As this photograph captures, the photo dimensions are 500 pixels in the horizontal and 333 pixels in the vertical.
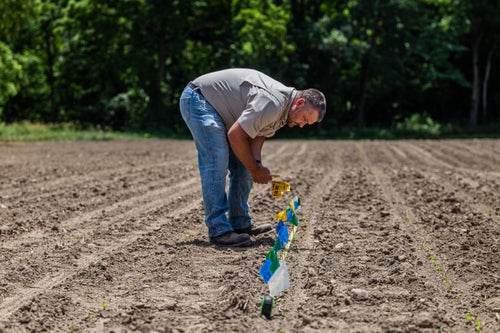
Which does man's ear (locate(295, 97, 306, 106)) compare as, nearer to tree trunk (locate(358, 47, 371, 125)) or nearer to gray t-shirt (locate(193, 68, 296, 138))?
gray t-shirt (locate(193, 68, 296, 138))

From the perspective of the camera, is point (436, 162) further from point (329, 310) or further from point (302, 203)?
point (329, 310)

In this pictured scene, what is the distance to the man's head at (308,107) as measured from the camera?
5148 millimetres

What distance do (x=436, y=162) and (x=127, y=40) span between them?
19637 millimetres

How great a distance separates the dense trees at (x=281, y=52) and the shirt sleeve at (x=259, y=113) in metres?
25.1

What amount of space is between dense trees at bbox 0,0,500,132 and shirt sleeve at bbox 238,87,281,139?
25088 millimetres

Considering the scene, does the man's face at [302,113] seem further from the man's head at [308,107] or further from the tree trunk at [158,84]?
the tree trunk at [158,84]

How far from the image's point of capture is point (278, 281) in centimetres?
385

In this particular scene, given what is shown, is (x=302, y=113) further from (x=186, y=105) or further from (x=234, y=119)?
(x=186, y=105)

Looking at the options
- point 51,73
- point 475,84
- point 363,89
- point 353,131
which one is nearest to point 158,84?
point 51,73

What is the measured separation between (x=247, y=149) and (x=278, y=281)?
66.5 inches

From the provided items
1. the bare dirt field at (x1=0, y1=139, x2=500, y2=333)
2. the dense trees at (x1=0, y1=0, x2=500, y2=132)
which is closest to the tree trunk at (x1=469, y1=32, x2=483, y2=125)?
the dense trees at (x1=0, y1=0, x2=500, y2=132)

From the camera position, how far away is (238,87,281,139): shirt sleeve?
5109 millimetres

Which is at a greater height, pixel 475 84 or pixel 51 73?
pixel 51 73

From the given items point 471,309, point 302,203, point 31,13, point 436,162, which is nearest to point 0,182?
point 302,203
